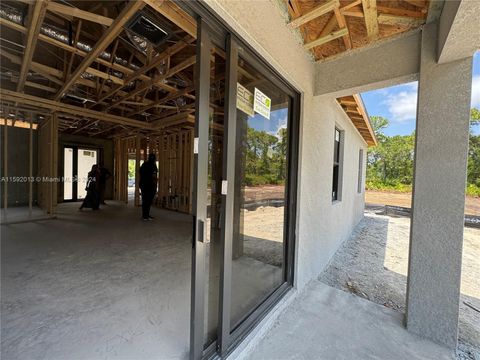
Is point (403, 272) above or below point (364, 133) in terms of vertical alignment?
below

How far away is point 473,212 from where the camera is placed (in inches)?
431

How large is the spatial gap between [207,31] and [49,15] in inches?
112

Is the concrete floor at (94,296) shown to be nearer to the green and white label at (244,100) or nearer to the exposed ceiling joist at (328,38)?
the green and white label at (244,100)

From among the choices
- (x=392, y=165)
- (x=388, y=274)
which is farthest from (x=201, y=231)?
(x=392, y=165)

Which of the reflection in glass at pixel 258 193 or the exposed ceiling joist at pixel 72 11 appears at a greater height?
the exposed ceiling joist at pixel 72 11

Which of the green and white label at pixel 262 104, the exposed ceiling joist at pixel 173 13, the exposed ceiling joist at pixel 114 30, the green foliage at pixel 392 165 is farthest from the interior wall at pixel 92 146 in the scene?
the green foliage at pixel 392 165

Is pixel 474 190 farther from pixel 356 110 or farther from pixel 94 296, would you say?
pixel 94 296

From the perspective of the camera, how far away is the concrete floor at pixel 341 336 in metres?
1.78

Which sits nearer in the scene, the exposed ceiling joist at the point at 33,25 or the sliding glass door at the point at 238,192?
the sliding glass door at the point at 238,192

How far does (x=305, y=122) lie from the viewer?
2637 mm

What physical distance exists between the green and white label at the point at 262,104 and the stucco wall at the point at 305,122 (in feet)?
0.92

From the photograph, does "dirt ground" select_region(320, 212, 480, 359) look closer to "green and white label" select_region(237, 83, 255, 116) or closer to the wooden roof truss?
"green and white label" select_region(237, 83, 255, 116)

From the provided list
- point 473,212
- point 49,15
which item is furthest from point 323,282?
point 473,212

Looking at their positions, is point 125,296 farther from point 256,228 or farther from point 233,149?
point 233,149
